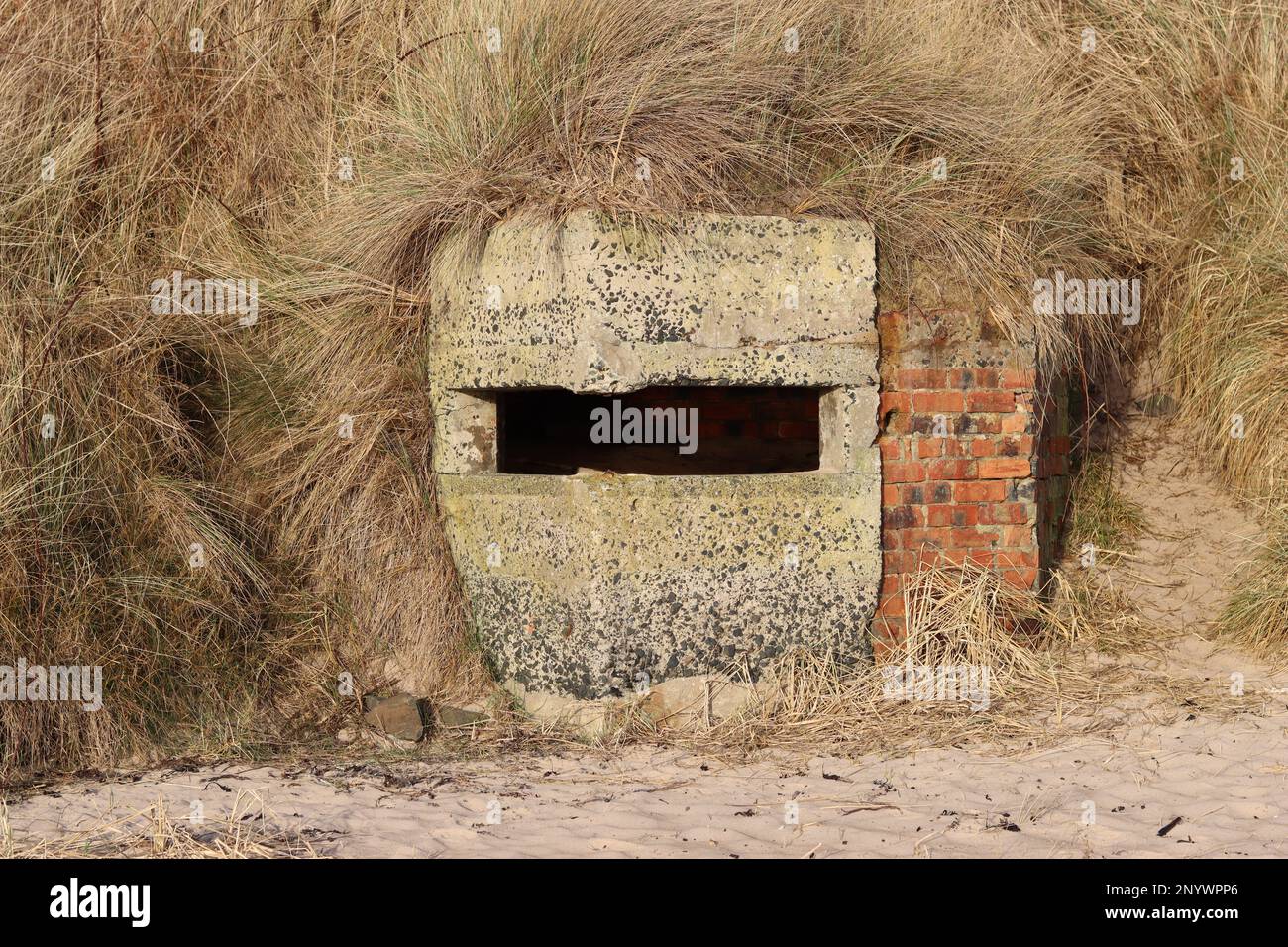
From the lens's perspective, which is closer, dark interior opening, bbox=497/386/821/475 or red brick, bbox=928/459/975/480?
red brick, bbox=928/459/975/480

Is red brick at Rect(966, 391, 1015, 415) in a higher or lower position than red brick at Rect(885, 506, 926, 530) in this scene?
higher

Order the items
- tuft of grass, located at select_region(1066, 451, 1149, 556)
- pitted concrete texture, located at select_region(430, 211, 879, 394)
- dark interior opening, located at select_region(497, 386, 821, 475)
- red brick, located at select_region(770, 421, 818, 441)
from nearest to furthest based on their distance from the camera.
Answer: pitted concrete texture, located at select_region(430, 211, 879, 394) < tuft of grass, located at select_region(1066, 451, 1149, 556) < dark interior opening, located at select_region(497, 386, 821, 475) < red brick, located at select_region(770, 421, 818, 441)

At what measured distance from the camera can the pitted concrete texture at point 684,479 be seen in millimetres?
4297

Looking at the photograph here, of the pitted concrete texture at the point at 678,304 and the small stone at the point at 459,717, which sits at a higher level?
the pitted concrete texture at the point at 678,304

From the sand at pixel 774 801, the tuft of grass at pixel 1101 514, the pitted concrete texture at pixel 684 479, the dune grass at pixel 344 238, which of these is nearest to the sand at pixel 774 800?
the sand at pixel 774 801

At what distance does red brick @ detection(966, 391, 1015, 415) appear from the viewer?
4629 mm

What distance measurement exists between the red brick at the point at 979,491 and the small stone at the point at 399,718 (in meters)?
2.05

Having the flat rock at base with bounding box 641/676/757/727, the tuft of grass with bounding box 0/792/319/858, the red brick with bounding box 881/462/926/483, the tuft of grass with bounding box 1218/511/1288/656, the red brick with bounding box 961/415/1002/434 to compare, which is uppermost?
the red brick with bounding box 961/415/1002/434

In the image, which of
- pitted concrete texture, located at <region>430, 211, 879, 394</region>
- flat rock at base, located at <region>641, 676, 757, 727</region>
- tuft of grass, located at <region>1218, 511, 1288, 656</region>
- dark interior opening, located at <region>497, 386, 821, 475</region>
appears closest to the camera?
pitted concrete texture, located at <region>430, 211, 879, 394</region>

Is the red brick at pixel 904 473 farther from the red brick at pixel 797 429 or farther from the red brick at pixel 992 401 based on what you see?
the red brick at pixel 797 429

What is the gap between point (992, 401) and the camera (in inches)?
183

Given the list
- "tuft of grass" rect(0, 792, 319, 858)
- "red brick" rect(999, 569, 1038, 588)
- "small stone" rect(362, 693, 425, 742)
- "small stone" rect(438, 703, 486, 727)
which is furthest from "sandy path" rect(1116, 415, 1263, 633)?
"tuft of grass" rect(0, 792, 319, 858)

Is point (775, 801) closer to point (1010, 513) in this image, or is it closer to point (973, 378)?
point (1010, 513)

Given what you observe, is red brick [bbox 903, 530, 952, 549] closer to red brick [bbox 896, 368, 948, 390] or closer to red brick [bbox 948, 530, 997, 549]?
red brick [bbox 948, 530, 997, 549]
